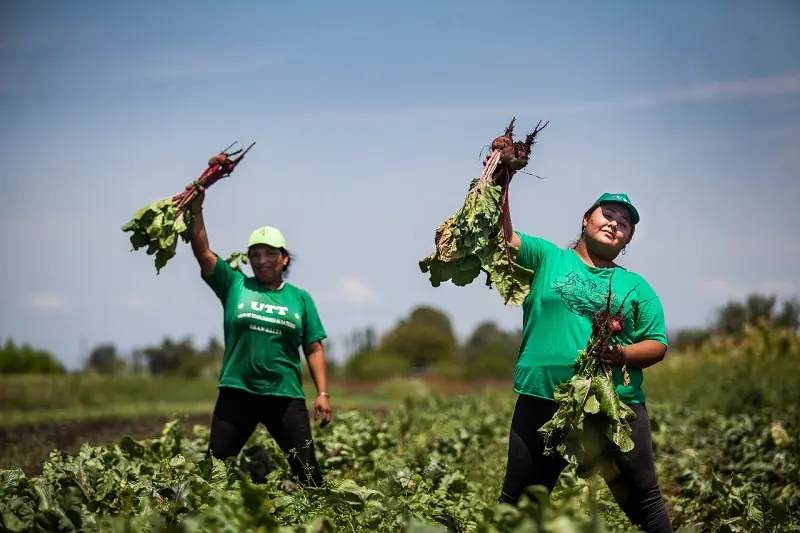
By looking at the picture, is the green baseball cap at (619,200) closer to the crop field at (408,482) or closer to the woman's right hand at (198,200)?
the crop field at (408,482)

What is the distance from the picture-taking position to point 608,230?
5.75m

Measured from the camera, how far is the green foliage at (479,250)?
5.55m

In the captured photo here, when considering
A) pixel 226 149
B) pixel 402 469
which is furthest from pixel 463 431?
pixel 226 149

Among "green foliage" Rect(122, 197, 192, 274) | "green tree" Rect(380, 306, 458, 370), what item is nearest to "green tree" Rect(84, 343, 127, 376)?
"green tree" Rect(380, 306, 458, 370)

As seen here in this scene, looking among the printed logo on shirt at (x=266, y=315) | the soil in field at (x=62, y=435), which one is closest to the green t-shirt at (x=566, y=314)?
the printed logo on shirt at (x=266, y=315)

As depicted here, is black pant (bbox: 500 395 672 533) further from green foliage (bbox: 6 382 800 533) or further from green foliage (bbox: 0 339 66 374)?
green foliage (bbox: 0 339 66 374)

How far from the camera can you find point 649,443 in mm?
5594

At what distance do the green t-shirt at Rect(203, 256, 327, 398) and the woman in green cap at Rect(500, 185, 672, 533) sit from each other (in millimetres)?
2302

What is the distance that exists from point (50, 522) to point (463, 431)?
6.36 meters

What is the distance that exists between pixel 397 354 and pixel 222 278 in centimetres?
3541

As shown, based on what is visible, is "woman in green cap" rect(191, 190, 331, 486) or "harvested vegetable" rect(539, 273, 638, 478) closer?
"harvested vegetable" rect(539, 273, 638, 478)

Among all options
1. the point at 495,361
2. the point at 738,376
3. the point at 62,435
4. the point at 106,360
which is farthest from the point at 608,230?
the point at 106,360

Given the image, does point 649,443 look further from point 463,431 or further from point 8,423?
point 8,423

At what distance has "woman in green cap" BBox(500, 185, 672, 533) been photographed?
5.56 m
